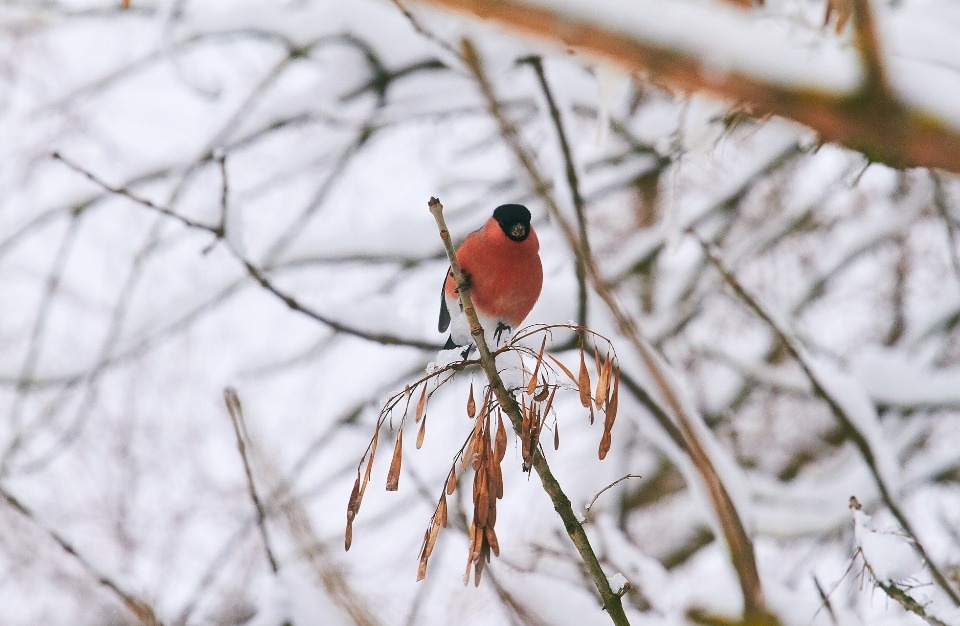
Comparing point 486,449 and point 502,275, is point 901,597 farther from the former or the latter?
point 502,275

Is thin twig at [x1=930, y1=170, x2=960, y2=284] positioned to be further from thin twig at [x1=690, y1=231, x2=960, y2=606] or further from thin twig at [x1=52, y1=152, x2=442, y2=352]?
thin twig at [x1=52, y1=152, x2=442, y2=352]

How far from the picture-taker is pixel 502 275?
226cm

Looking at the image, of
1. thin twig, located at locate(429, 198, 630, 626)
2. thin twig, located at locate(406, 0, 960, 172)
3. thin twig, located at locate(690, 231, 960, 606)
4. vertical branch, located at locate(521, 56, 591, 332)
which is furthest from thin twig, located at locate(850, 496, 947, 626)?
vertical branch, located at locate(521, 56, 591, 332)

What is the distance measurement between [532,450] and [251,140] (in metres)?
4.22

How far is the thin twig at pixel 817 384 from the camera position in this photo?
2006 mm

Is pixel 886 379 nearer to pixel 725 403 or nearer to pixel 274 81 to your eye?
pixel 725 403

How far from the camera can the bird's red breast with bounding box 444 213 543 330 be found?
7.41ft

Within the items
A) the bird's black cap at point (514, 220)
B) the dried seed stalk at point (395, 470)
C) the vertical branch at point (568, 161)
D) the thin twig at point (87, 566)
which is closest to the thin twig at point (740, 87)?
the dried seed stalk at point (395, 470)

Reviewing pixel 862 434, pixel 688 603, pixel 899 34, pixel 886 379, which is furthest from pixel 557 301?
pixel 899 34

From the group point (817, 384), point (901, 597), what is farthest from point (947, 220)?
point (901, 597)

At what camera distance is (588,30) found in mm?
441

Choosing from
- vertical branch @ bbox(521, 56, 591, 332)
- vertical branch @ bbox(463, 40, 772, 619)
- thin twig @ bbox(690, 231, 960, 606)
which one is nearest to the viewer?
vertical branch @ bbox(463, 40, 772, 619)

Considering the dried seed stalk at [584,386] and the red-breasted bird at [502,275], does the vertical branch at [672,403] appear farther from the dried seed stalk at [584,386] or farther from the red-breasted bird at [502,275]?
the red-breasted bird at [502,275]

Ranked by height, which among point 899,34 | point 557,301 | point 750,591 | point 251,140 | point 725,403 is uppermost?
point 251,140
